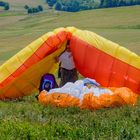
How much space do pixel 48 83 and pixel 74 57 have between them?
3.94 feet

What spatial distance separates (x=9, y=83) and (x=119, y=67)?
140 inches

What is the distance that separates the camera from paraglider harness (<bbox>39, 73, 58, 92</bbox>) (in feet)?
51.8

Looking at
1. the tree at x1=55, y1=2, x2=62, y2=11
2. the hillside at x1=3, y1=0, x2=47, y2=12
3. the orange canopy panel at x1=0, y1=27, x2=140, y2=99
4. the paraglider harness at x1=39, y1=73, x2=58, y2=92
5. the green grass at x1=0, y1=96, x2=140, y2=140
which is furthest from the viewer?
the tree at x1=55, y1=2, x2=62, y2=11

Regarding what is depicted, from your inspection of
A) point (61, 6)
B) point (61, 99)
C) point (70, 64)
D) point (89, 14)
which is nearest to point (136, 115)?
point (61, 99)

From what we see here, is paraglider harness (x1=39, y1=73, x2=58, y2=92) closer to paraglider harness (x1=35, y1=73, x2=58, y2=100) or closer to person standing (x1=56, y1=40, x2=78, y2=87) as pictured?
paraglider harness (x1=35, y1=73, x2=58, y2=100)

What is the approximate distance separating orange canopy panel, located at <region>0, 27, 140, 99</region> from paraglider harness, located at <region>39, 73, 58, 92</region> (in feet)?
1.23

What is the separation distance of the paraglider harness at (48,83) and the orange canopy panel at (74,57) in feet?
1.23

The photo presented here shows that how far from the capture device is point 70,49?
16.1m

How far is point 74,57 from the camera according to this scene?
1599 cm

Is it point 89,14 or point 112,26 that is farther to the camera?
point 89,14

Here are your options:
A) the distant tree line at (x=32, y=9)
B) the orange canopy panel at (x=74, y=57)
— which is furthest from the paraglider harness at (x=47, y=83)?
the distant tree line at (x=32, y=9)

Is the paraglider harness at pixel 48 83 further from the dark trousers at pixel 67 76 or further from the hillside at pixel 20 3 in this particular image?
the hillside at pixel 20 3

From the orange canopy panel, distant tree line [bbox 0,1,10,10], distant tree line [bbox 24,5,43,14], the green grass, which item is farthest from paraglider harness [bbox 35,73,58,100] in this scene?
distant tree line [bbox 0,1,10,10]

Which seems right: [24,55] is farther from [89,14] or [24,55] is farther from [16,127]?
[89,14]
